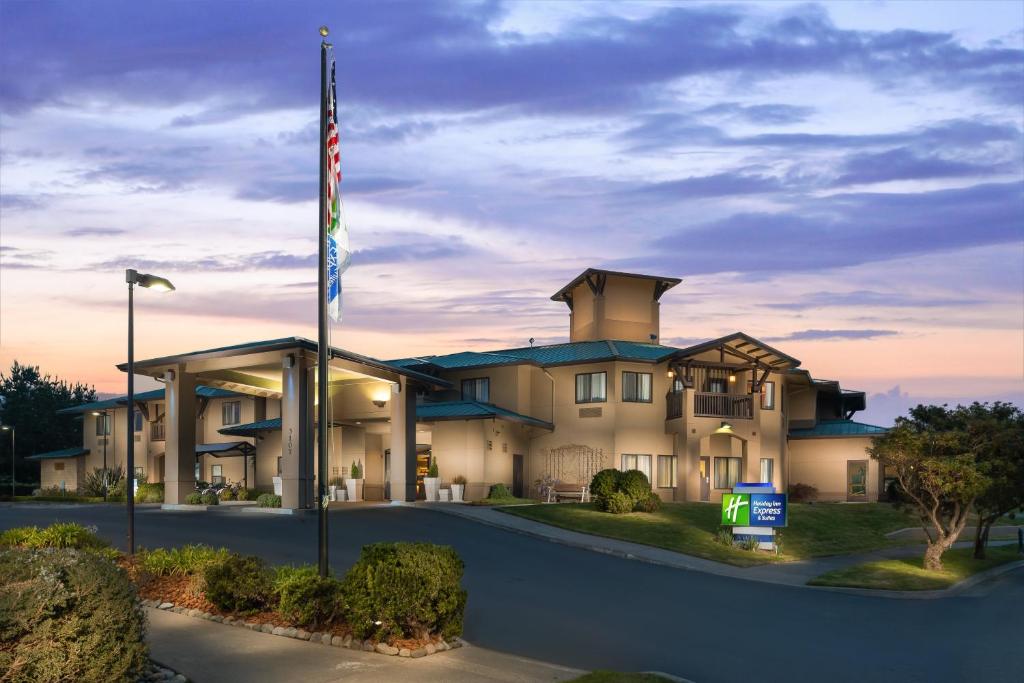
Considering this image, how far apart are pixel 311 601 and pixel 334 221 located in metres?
5.73

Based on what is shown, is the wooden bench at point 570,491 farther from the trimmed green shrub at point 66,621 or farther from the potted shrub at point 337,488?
the trimmed green shrub at point 66,621

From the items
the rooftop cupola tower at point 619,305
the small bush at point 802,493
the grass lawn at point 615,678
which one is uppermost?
the rooftop cupola tower at point 619,305

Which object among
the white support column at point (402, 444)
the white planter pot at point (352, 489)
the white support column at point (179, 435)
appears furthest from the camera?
the white planter pot at point (352, 489)

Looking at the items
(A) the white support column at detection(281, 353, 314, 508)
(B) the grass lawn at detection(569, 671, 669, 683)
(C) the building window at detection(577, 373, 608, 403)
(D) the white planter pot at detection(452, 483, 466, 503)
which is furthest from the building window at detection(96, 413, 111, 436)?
(B) the grass lawn at detection(569, 671, 669, 683)

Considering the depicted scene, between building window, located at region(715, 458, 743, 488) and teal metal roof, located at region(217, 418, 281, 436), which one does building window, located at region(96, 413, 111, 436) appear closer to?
teal metal roof, located at region(217, 418, 281, 436)

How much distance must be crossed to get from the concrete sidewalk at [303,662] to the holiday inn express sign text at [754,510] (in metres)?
19.0

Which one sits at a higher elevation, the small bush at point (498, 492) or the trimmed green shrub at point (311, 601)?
the trimmed green shrub at point (311, 601)

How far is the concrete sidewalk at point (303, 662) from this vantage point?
12.3 meters

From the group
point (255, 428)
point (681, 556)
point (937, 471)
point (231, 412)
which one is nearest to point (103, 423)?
point (231, 412)

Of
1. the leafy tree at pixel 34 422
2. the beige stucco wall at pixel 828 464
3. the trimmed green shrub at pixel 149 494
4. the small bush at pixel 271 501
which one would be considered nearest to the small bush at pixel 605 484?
the small bush at pixel 271 501

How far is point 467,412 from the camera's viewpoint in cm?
4309

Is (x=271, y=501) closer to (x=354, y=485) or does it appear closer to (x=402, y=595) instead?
(x=354, y=485)

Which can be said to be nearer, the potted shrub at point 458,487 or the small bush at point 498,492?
the potted shrub at point 458,487

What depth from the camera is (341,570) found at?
2134 centimetres
